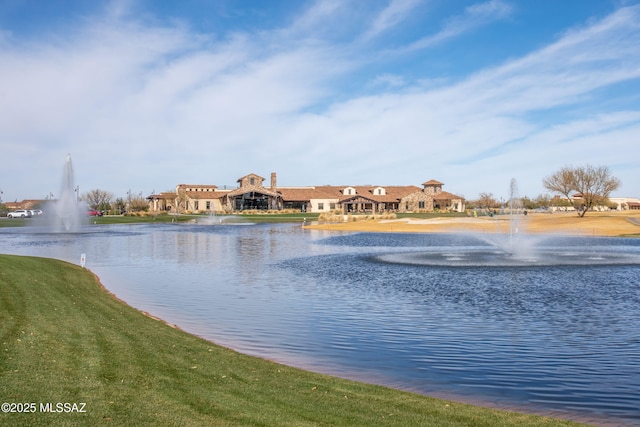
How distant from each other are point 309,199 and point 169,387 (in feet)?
399

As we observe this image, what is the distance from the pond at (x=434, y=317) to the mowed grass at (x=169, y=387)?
1383 mm

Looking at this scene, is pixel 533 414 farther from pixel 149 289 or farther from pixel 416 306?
pixel 149 289

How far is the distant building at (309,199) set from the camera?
4980 inches

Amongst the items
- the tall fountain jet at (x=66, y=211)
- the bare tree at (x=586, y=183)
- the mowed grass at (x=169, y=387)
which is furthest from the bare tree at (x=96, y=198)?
the mowed grass at (x=169, y=387)

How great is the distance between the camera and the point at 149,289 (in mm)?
23188

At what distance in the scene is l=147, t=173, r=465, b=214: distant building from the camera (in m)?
126

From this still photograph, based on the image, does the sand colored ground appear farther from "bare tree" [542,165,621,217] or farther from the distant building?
the distant building

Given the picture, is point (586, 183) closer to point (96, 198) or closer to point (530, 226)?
point (530, 226)

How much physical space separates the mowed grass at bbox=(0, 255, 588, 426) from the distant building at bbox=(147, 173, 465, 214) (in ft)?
365

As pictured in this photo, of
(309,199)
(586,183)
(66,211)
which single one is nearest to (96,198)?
(309,199)

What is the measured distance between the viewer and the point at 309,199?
130 meters

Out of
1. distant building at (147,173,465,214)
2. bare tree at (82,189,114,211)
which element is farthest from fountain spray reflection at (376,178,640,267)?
bare tree at (82,189,114,211)

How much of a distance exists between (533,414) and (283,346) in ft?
20.7

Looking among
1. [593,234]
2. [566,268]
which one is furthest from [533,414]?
[593,234]
